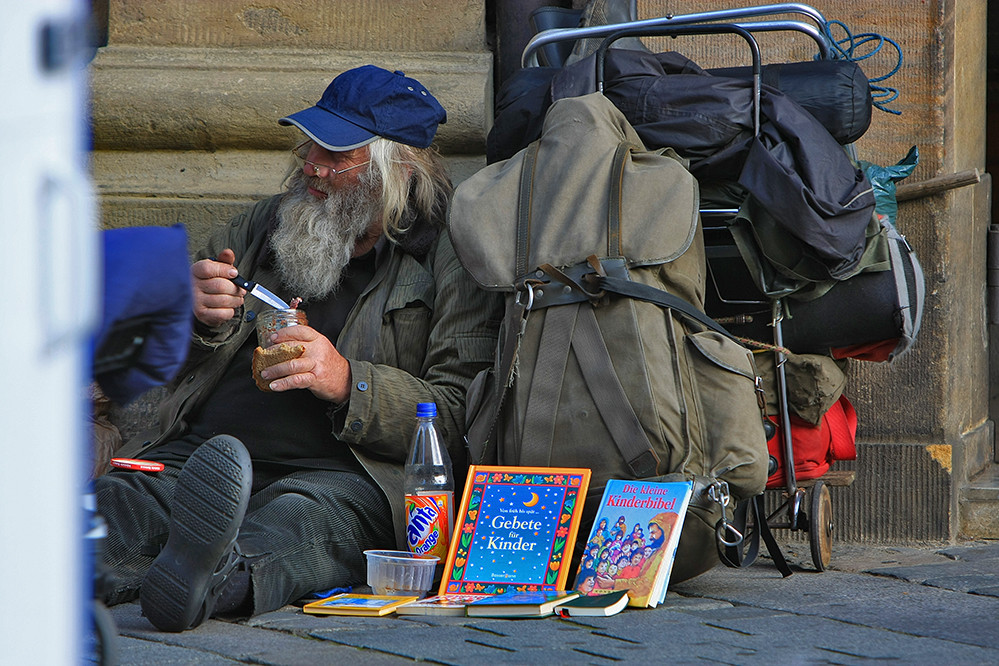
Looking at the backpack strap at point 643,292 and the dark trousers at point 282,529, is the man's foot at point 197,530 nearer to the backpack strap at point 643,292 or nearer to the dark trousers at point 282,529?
the dark trousers at point 282,529

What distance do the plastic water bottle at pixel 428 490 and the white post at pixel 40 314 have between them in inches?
63.7

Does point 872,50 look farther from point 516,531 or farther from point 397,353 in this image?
point 516,531

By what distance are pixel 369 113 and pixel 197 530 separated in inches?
56.3

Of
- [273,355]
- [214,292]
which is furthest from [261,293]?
[273,355]

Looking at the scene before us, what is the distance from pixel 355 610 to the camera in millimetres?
2445

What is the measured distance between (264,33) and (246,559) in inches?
82.2

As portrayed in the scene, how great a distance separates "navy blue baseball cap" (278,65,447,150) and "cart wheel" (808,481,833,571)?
146 cm

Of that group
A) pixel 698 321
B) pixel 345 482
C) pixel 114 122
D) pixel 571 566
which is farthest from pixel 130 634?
pixel 114 122

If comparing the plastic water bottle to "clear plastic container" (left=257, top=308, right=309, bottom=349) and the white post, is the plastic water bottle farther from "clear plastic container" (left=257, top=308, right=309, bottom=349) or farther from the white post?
the white post

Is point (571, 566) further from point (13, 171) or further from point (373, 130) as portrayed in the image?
point (13, 171)

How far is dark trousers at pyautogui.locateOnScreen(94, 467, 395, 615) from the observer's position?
8.32 ft

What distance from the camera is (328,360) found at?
278cm

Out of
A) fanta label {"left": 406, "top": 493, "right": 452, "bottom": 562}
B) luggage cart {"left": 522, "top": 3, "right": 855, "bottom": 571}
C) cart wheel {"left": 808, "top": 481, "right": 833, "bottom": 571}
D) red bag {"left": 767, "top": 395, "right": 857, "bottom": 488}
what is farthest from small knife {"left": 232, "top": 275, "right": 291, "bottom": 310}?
cart wheel {"left": 808, "top": 481, "right": 833, "bottom": 571}

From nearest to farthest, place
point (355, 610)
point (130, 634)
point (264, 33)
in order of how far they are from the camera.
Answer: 1. point (130, 634)
2. point (355, 610)
3. point (264, 33)
